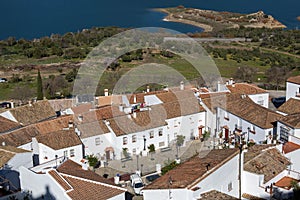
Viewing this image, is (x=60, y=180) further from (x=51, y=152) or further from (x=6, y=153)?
(x=51, y=152)

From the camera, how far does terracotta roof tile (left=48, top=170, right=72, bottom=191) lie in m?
16.2

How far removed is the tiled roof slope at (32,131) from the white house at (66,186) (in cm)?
623

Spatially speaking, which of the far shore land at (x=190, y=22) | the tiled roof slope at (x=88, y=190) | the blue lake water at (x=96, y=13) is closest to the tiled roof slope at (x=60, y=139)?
the tiled roof slope at (x=88, y=190)

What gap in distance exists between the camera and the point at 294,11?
12050cm

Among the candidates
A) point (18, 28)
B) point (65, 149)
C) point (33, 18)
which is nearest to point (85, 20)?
point (33, 18)

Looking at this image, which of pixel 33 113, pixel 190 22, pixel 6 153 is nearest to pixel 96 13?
pixel 190 22

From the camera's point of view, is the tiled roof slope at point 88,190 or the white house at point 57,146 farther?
the white house at point 57,146

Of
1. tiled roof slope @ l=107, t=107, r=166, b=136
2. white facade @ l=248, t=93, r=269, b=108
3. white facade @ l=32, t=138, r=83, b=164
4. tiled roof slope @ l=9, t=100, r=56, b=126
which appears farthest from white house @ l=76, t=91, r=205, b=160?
white facade @ l=248, t=93, r=269, b=108

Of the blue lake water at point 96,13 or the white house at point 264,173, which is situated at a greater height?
the blue lake water at point 96,13

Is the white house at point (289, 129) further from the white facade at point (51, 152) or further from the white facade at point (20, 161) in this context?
the white facade at point (20, 161)

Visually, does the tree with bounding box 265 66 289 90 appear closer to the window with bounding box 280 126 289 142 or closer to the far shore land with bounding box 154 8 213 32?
the window with bounding box 280 126 289 142

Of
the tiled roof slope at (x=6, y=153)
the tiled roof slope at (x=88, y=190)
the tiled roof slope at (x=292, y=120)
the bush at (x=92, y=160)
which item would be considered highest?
the tiled roof slope at (x=292, y=120)

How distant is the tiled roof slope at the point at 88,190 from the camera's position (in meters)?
16.2

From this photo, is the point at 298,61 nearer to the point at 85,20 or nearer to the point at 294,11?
the point at 85,20
